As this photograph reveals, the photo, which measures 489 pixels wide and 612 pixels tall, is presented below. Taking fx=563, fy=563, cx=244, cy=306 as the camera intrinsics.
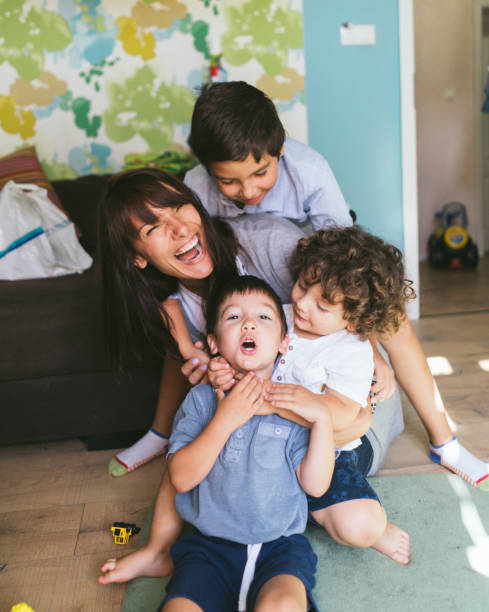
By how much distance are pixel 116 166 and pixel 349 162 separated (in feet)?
3.84

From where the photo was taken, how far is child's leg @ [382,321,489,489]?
1423mm

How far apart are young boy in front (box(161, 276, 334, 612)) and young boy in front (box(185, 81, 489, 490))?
322 millimetres

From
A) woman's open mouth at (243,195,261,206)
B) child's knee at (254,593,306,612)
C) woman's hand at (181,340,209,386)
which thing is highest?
woman's open mouth at (243,195,261,206)

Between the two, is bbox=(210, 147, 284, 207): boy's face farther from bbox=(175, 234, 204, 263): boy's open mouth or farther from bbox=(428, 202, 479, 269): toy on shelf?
bbox=(428, 202, 479, 269): toy on shelf

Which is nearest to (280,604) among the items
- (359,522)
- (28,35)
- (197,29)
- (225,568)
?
(225,568)

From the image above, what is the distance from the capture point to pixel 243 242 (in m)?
1.42

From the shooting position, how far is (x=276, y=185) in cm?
154

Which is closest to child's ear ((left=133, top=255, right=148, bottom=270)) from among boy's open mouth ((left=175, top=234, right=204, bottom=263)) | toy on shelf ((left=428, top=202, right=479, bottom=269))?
boy's open mouth ((left=175, top=234, right=204, bottom=263))

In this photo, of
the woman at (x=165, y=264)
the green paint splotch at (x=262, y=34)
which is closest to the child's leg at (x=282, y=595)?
the woman at (x=165, y=264)

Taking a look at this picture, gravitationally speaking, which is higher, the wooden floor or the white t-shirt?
the white t-shirt

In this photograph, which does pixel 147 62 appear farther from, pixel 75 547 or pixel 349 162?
pixel 75 547

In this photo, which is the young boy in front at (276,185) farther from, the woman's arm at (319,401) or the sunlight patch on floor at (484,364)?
the sunlight patch on floor at (484,364)

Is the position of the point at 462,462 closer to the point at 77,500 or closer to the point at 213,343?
the point at 213,343

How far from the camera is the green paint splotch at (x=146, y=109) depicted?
2.79 metres
